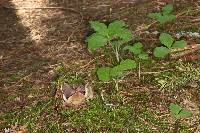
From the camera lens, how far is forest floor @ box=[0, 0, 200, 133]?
8.00 feet

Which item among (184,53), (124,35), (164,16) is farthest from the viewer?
(164,16)

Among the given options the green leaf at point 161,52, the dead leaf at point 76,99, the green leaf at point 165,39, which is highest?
the green leaf at point 165,39

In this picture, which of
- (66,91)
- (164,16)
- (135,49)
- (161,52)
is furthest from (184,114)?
(164,16)

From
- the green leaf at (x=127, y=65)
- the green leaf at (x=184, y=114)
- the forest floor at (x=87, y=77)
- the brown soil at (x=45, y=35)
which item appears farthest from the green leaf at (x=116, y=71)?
the green leaf at (x=184, y=114)

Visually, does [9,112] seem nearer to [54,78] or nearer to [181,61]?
[54,78]

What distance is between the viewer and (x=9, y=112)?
2639mm

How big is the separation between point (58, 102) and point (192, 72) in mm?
1106

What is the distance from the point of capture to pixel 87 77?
2879mm

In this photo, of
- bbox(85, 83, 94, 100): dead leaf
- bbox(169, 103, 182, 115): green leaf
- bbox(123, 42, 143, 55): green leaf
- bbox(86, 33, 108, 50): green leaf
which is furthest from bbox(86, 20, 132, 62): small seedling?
bbox(169, 103, 182, 115): green leaf

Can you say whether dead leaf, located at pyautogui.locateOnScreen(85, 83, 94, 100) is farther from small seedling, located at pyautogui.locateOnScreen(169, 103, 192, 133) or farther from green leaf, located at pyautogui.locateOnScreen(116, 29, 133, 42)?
small seedling, located at pyautogui.locateOnScreen(169, 103, 192, 133)

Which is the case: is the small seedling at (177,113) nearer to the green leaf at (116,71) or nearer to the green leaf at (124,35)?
the green leaf at (116,71)

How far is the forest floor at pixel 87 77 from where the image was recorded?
244 cm

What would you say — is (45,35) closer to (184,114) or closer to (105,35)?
(105,35)

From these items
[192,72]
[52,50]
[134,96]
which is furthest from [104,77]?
[52,50]
